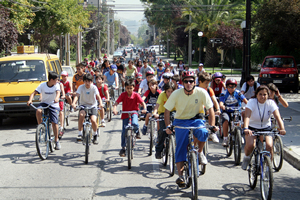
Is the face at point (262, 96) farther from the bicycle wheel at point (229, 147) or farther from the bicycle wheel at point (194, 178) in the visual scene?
the bicycle wheel at point (229, 147)

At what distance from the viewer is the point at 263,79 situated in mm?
21734

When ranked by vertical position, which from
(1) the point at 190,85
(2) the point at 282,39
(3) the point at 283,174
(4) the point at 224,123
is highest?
(2) the point at 282,39

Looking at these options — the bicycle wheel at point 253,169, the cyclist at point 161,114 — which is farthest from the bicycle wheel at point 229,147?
the bicycle wheel at point 253,169

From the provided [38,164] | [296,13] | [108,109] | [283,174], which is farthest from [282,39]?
[38,164]

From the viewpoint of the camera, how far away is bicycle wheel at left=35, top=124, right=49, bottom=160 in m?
8.27

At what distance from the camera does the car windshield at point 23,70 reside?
42.5ft

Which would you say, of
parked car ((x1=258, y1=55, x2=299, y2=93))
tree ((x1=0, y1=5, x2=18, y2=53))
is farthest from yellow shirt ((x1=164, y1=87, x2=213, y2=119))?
parked car ((x1=258, y1=55, x2=299, y2=93))

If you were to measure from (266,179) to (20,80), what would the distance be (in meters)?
9.44

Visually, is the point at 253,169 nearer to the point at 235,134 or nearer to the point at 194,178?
the point at 194,178

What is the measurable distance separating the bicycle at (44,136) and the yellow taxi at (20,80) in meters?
3.43

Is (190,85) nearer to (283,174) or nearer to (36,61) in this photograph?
(283,174)

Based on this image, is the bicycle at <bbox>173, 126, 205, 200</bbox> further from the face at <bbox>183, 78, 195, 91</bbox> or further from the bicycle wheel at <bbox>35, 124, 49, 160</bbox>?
the bicycle wheel at <bbox>35, 124, 49, 160</bbox>

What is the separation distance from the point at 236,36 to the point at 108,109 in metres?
29.3

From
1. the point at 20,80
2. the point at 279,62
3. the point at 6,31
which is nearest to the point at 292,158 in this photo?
the point at 20,80
